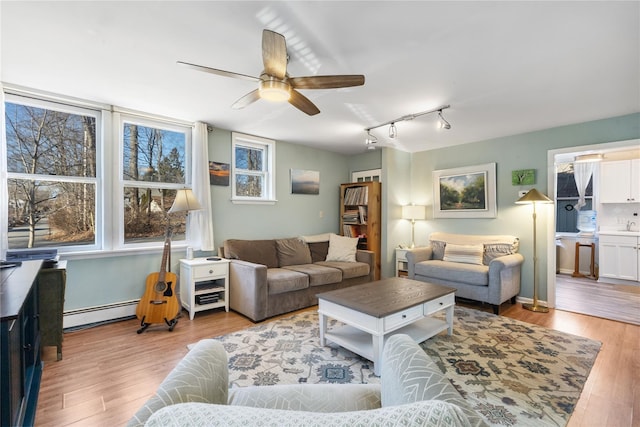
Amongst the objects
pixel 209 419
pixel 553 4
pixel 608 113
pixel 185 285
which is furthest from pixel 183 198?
pixel 608 113

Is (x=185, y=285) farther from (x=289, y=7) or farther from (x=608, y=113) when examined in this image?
(x=608, y=113)

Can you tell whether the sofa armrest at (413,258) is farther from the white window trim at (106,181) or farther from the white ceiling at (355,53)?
the white window trim at (106,181)

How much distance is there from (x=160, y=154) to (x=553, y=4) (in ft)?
12.6

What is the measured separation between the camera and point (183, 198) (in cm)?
323

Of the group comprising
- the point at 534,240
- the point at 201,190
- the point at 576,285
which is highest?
the point at 201,190

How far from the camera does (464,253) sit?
4047 millimetres

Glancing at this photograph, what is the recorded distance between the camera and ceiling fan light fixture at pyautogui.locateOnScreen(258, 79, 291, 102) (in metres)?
1.92

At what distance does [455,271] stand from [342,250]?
1576 mm

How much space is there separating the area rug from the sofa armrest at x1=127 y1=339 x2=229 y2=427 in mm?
1100

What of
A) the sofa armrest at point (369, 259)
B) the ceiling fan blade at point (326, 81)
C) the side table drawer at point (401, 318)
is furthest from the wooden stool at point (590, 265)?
the ceiling fan blade at point (326, 81)

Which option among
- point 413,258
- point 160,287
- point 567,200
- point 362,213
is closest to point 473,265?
point 413,258

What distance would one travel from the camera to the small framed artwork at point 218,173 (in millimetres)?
3841

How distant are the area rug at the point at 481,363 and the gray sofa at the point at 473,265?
49cm

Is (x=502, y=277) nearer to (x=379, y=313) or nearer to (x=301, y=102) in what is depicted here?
(x=379, y=313)
